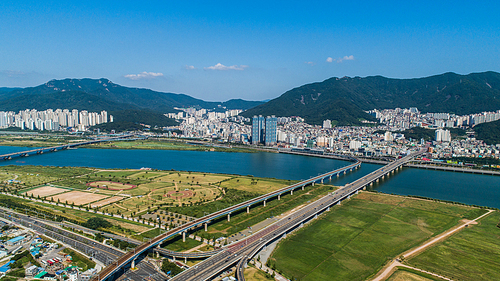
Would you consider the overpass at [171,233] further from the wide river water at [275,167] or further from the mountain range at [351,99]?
the mountain range at [351,99]

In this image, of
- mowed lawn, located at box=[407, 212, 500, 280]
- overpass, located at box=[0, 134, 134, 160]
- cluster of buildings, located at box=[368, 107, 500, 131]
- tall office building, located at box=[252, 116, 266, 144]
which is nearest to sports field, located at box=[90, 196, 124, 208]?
mowed lawn, located at box=[407, 212, 500, 280]

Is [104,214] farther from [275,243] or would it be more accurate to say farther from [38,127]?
[38,127]

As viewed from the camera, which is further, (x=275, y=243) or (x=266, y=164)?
(x=266, y=164)

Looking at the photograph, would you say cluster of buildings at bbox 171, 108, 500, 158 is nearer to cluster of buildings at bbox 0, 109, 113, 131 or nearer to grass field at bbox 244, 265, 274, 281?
cluster of buildings at bbox 0, 109, 113, 131

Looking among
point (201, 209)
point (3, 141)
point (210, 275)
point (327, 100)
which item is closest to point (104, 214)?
point (201, 209)

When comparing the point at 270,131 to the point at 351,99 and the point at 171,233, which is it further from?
the point at 351,99

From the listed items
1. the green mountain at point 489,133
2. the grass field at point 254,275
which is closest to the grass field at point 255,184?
the grass field at point 254,275
